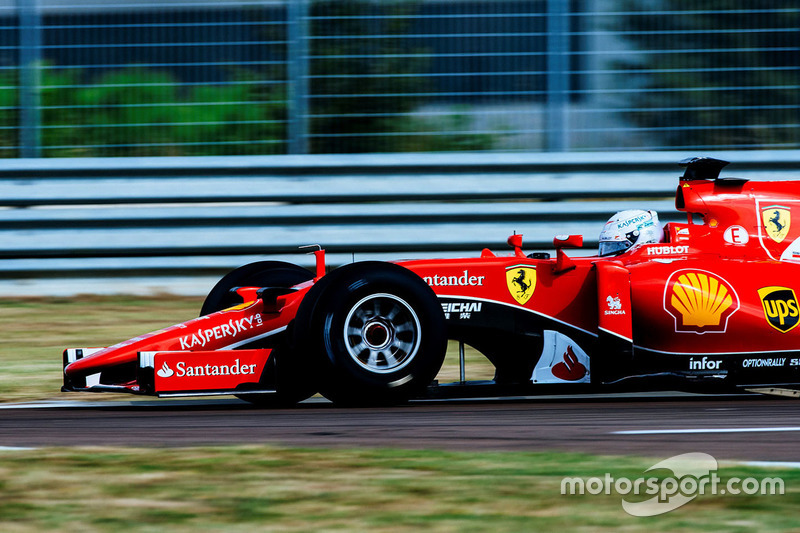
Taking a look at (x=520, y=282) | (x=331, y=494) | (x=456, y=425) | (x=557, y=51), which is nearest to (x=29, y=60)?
(x=557, y=51)

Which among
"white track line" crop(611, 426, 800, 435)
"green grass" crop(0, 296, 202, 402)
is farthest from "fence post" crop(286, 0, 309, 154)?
"white track line" crop(611, 426, 800, 435)

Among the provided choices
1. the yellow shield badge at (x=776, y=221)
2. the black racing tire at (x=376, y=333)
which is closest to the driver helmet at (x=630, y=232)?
the yellow shield badge at (x=776, y=221)

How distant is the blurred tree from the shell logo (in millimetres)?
3657

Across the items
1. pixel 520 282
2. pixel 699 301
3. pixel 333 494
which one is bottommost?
pixel 333 494

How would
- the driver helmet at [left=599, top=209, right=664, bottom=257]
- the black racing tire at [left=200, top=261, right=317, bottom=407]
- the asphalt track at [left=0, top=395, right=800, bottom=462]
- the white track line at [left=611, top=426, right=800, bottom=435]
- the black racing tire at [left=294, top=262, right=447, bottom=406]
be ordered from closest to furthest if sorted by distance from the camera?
the asphalt track at [left=0, top=395, right=800, bottom=462] → the white track line at [left=611, top=426, right=800, bottom=435] → the black racing tire at [left=294, top=262, right=447, bottom=406] → the black racing tire at [left=200, top=261, right=317, bottom=407] → the driver helmet at [left=599, top=209, right=664, bottom=257]

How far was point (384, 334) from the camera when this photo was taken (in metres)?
5.47

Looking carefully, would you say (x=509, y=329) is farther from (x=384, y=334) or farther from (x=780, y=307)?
(x=780, y=307)

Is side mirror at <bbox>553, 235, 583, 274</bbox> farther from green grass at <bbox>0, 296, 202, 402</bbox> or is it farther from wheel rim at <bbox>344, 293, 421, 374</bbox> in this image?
green grass at <bbox>0, 296, 202, 402</bbox>

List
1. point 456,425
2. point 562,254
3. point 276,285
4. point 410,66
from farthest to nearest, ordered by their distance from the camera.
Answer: point 410,66 < point 276,285 < point 562,254 < point 456,425

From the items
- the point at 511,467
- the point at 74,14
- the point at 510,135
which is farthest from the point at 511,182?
the point at 511,467

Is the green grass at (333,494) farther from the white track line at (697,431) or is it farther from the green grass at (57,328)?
the green grass at (57,328)

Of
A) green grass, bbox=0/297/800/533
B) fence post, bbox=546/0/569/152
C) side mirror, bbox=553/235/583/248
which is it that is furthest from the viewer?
fence post, bbox=546/0/569/152

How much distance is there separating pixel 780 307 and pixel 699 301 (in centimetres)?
44

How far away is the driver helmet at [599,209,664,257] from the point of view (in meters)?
6.23
